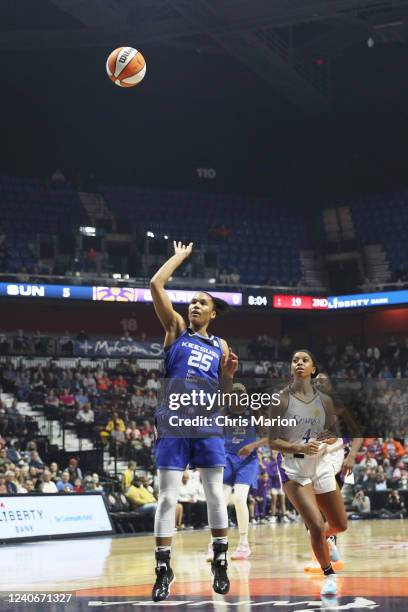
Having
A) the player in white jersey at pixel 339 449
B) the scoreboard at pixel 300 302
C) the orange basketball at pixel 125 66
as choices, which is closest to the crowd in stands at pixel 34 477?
the orange basketball at pixel 125 66

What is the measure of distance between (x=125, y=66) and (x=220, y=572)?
10.6 meters

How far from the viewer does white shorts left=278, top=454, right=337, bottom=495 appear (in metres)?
9.72

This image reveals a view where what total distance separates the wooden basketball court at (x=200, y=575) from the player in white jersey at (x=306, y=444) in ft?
2.36

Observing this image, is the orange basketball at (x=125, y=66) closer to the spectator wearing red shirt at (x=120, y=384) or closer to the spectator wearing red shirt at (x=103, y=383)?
the spectator wearing red shirt at (x=103, y=383)

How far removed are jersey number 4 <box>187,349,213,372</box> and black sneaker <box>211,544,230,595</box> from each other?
4.74 ft

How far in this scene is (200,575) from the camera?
11.5 m

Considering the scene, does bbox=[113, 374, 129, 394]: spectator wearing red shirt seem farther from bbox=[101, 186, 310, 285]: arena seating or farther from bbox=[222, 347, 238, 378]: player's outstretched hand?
bbox=[222, 347, 238, 378]: player's outstretched hand

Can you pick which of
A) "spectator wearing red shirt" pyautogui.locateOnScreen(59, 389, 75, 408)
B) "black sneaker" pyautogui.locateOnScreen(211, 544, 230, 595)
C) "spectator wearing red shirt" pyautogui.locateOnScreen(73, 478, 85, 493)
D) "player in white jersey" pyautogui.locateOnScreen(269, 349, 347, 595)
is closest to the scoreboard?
"spectator wearing red shirt" pyautogui.locateOnScreen(59, 389, 75, 408)

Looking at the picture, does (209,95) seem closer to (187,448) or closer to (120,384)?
(120,384)

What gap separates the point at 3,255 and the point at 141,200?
23.3 ft

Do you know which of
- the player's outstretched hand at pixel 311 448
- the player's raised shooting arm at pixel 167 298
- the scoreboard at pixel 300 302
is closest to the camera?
the player's raised shooting arm at pixel 167 298

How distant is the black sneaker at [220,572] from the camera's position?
8.00m

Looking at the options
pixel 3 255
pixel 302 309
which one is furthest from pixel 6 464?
pixel 302 309

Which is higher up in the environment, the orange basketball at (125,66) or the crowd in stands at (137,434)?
the orange basketball at (125,66)
